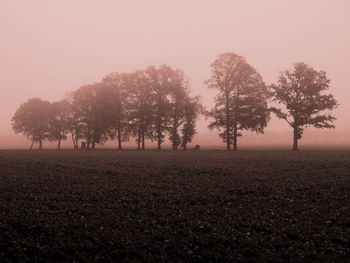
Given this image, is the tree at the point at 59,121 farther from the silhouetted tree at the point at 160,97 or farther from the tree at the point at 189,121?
the tree at the point at 189,121

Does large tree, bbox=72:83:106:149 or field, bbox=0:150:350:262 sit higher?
large tree, bbox=72:83:106:149

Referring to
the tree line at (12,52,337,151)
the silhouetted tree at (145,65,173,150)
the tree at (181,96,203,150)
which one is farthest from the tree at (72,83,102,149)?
the tree at (181,96,203,150)

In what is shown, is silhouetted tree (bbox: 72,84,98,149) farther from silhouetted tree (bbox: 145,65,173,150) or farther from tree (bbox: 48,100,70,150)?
silhouetted tree (bbox: 145,65,173,150)

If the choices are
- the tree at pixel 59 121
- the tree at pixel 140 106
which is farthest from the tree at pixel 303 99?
the tree at pixel 59 121

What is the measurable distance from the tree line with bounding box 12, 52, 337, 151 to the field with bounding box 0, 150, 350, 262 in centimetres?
3668

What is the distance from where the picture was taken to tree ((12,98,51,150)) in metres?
80.0

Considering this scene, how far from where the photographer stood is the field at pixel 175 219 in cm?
874

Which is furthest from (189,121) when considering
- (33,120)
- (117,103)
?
(33,120)

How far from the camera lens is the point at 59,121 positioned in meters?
80.6

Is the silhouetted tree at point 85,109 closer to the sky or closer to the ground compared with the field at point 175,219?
closer to the sky

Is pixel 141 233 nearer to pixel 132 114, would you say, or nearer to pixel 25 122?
pixel 132 114

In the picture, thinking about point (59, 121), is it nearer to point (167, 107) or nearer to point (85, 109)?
point (85, 109)

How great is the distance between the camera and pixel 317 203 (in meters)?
14.3

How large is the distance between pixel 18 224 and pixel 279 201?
1313cm
